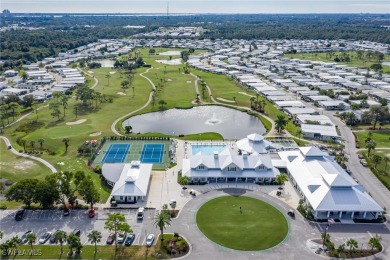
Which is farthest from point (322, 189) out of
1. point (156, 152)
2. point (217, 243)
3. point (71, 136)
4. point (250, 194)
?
point (71, 136)

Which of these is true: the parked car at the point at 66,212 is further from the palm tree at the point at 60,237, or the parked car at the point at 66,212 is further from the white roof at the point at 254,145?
the white roof at the point at 254,145

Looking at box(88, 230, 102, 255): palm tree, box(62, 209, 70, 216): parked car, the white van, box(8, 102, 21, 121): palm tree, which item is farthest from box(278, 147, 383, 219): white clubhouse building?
box(8, 102, 21, 121): palm tree

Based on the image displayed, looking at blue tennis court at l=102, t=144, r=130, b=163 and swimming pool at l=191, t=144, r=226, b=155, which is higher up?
swimming pool at l=191, t=144, r=226, b=155

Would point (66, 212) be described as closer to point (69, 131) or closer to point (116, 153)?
point (116, 153)

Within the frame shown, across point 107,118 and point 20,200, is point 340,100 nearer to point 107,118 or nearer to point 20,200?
point 107,118

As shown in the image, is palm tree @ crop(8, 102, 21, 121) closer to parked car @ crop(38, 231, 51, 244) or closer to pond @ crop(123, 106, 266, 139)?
pond @ crop(123, 106, 266, 139)

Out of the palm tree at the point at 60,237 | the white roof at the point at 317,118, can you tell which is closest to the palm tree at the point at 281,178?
the palm tree at the point at 60,237
